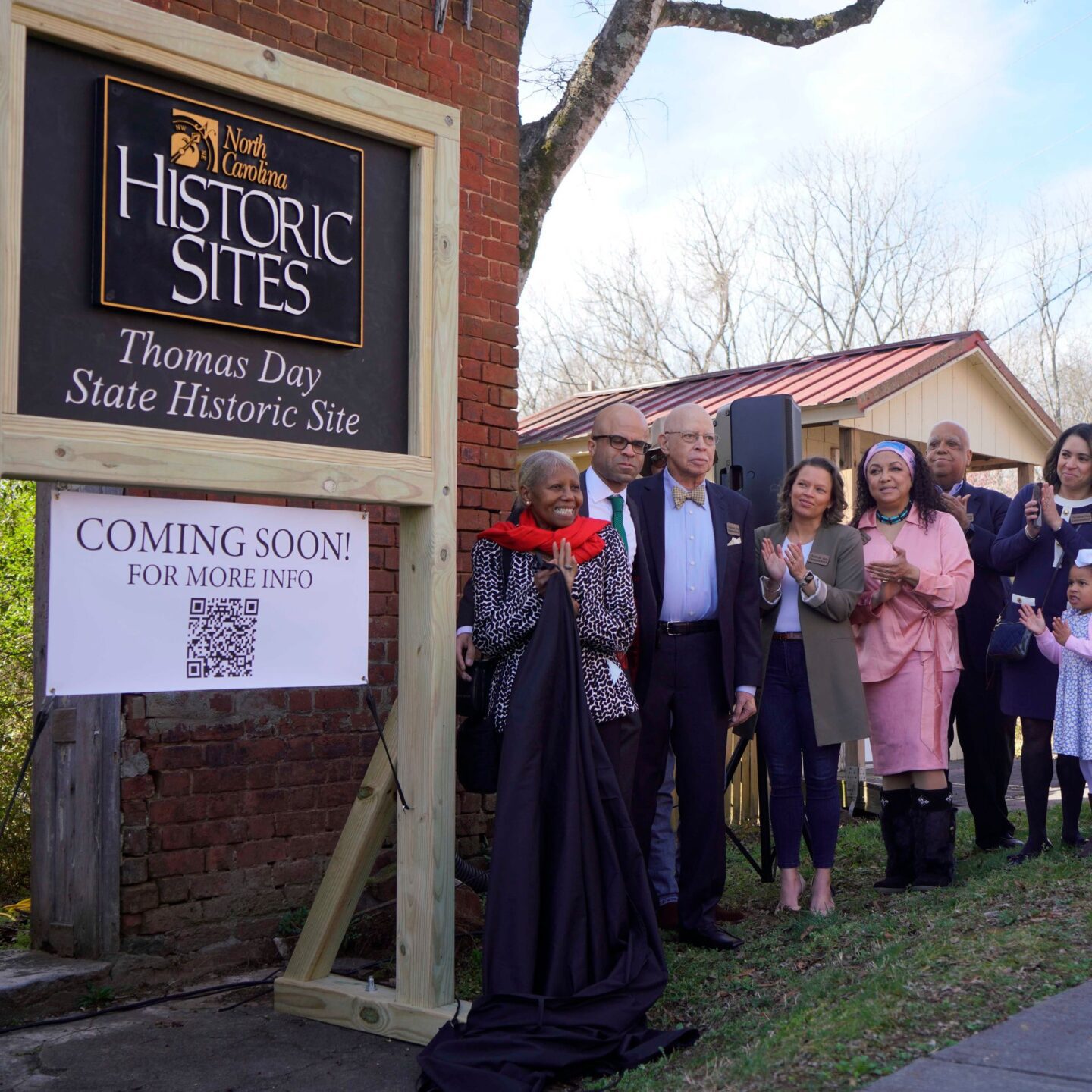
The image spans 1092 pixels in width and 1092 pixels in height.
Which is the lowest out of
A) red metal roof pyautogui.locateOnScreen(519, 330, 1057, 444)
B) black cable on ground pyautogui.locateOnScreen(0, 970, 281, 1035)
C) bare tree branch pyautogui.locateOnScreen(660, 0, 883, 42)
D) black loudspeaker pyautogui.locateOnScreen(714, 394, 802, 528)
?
black cable on ground pyautogui.locateOnScreen(0, 970, 281, 1035)

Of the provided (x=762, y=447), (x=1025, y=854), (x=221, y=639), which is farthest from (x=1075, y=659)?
(x=221, y=639)

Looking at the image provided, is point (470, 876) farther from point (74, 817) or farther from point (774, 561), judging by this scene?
point (774, 561)

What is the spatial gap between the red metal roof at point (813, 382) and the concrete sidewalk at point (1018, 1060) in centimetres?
762

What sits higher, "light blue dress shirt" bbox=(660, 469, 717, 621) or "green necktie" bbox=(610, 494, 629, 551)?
"green necktie" bbox=(610, 494, 629, 551)

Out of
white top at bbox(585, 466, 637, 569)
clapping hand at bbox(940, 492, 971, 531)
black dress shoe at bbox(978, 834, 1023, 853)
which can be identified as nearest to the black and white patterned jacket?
white top at bbox(585, 466, 637, 569)

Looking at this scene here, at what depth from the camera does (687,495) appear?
17.5 ft

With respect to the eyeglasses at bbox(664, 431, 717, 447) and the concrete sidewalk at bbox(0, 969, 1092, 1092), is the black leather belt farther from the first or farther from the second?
the concrete sidewalk at bbox(0, 969, 1092, 1092)

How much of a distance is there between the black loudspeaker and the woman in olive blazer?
1.08 m

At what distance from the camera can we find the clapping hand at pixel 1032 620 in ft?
19.3

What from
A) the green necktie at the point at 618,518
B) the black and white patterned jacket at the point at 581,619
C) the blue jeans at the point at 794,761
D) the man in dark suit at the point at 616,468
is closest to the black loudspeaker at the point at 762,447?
the man in dark suit at the point at 616,468

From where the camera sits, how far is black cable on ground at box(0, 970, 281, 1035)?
438 cm

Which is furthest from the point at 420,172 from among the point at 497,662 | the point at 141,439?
the point at 497,662

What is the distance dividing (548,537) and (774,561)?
1448mm

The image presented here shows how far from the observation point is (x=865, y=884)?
19.8 feet
